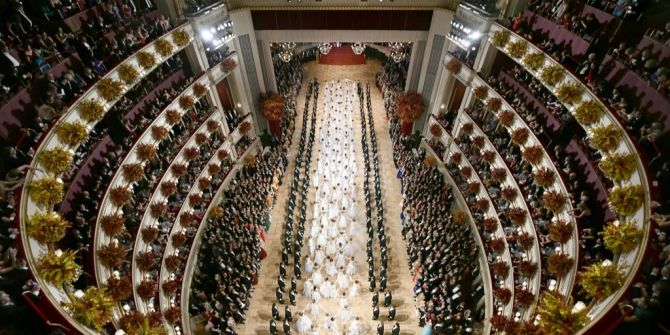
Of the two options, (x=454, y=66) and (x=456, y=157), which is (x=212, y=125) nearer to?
(x=456, y=157)

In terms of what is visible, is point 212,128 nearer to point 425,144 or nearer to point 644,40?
point 425,144

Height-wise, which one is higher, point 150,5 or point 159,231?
point 150,5

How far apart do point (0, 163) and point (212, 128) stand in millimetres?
13080

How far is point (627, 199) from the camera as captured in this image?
471 inches

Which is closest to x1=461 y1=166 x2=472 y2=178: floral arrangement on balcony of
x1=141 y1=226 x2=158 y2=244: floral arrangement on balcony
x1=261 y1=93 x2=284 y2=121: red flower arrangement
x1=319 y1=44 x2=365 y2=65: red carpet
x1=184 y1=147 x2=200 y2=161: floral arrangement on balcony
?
x1=261 y1=93 x2=284 y2=121: red flower arrangement

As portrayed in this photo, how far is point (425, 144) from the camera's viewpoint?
2975 cm

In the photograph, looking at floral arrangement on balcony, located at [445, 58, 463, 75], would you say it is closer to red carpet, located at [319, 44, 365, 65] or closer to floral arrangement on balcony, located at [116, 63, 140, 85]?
floral arrangement on balcony, located at [116, 63, 140, 85]

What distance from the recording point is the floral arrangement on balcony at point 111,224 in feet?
49.4

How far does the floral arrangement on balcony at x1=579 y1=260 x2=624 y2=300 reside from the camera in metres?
11.1

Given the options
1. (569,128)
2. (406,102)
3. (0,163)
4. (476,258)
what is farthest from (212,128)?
(569,128)

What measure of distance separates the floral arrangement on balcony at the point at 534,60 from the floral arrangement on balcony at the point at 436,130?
9.75 m

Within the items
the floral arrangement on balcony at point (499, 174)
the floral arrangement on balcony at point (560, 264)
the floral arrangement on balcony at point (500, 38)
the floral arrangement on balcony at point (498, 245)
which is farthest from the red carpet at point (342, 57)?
the floral arrangement on balcony at point (560, 264)

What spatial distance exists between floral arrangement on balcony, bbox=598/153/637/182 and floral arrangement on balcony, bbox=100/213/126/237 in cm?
1869

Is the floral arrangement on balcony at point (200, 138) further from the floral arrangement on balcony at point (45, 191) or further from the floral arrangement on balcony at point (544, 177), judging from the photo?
the floral arrangement on balcony at point (544, 177)
